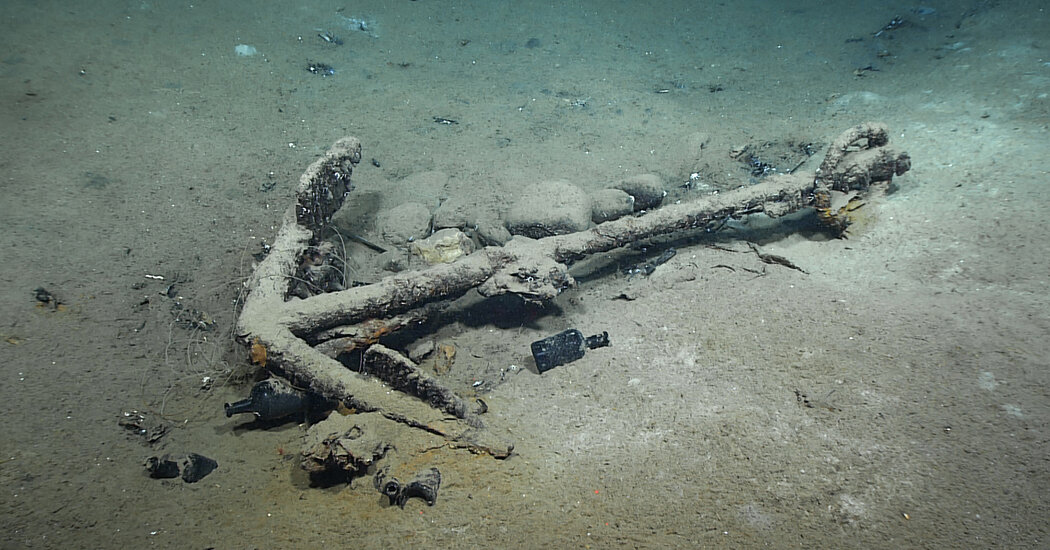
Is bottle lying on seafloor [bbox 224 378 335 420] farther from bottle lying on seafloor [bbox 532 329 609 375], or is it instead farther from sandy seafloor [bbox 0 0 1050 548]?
bottle lying on seafloor [bbox 532 329 609 375]

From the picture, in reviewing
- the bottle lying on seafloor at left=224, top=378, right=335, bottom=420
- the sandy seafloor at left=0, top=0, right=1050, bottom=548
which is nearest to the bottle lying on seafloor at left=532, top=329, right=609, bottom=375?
the sandy seafloor at left=0, top=0, right=1050, bottom=548

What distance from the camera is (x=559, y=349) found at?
9.32ft

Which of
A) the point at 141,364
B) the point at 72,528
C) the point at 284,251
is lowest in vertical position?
the point at 141,364

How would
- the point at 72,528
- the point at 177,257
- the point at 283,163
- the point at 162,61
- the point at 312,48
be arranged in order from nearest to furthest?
the point at 72,528, the point at 177,257, the point at 283,163, the point at 162,61, the point at 312,48

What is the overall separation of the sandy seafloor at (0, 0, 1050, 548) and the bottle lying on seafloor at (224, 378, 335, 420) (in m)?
0.18

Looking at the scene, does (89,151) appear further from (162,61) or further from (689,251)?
(689,251)

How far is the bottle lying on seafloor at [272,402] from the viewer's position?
7.86ft

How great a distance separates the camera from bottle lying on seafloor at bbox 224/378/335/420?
7.86ft

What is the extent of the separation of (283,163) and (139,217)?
140 cm

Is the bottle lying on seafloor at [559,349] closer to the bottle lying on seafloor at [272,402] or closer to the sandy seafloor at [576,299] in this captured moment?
the sandy seafloor at [576,299]

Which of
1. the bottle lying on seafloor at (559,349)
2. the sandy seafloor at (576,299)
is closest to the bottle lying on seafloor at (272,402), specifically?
the sandy seafloor at (576,299)

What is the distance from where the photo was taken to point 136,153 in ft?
14.9

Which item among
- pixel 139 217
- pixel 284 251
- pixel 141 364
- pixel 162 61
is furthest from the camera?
pixel 162 61

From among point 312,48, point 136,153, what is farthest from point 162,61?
point 136,153
